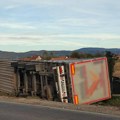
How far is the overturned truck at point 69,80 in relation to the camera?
72.1 feet

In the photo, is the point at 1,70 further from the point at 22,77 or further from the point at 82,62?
the point at 82,62

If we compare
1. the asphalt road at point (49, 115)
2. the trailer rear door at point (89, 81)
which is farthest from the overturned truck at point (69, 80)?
the asphalt road at point (49, 115)

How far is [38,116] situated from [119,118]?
248cm

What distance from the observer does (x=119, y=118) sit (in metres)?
12.6

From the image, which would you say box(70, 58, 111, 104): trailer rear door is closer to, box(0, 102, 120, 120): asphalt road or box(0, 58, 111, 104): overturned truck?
box(0, 58, 111, 104): overturned truck

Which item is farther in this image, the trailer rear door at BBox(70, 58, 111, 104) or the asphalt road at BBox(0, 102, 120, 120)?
the trailer rear door at BBox(70, 58, 111, 104)

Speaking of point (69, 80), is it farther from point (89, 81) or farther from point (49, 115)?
point (49, 115)

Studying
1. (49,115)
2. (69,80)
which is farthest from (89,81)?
(49,115)

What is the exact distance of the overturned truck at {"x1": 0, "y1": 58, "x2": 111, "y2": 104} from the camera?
72.1ft

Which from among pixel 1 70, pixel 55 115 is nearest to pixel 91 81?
pixel 1 70

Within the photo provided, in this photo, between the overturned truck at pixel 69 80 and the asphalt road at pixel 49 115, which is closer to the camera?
the asphalt road at pixel 49 115

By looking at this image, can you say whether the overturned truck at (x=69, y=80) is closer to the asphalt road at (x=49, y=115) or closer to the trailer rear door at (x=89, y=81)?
the trailer rear door at (x=89, y=81)

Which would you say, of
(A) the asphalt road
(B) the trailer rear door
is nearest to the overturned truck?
(B) the trailer rear door

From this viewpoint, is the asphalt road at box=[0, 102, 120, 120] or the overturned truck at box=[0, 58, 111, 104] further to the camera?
the overturned truck at box=[0, 58, 111, 104]
